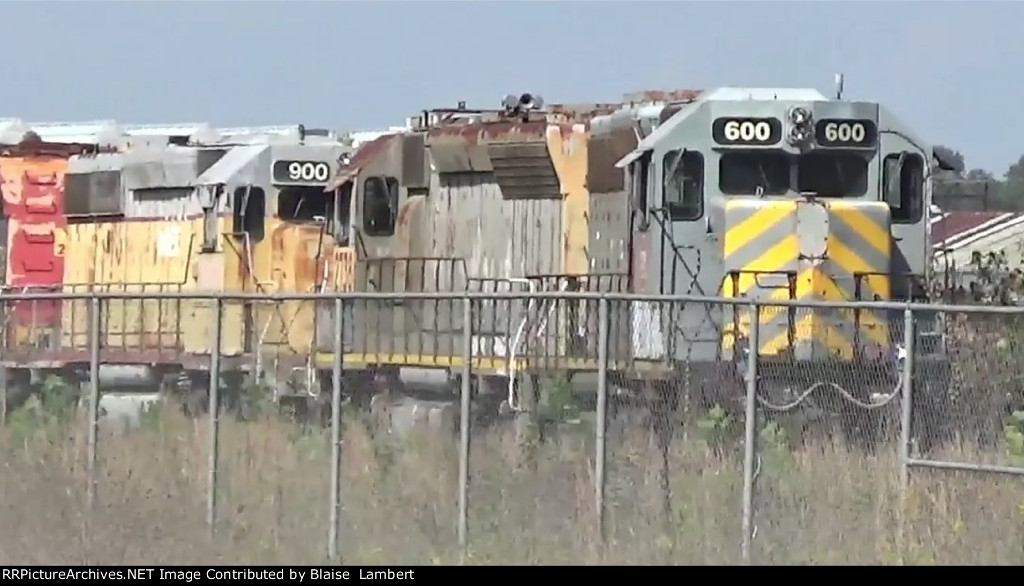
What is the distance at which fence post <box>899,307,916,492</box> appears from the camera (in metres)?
11.4

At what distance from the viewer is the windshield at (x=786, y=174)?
17.9 meters

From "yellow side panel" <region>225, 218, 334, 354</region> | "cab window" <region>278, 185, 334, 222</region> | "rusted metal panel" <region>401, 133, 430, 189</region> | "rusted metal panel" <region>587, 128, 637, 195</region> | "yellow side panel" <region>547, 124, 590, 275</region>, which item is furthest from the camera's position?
"cab window" <region>278, 185, 334, 222</region>

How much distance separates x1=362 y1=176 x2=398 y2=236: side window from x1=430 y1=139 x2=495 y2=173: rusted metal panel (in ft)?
2.58

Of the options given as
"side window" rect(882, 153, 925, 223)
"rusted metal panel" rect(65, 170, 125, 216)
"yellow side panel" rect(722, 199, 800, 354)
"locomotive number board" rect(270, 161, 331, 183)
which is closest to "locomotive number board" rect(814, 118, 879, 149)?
"side window" rect(882, 153, 925, 223)

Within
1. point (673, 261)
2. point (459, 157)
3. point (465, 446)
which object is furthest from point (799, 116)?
point (465, 446)

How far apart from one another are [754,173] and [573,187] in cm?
238

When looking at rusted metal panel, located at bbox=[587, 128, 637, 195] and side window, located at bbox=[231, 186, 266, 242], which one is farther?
side window, located at bbox=[231, 186, 266, 242]

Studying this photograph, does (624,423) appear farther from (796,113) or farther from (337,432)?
(796,113)

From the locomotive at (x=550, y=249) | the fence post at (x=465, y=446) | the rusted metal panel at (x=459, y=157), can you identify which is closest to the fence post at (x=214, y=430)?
the locomotive at (x=550, y=249)

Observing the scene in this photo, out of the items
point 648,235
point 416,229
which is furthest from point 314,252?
point 648,235

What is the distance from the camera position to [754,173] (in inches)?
709

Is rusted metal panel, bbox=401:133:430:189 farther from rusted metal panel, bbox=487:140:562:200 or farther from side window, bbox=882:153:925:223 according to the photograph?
side window, bbox=882:153:925:223

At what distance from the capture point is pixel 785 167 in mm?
18016

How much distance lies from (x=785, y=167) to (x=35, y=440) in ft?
21.9
